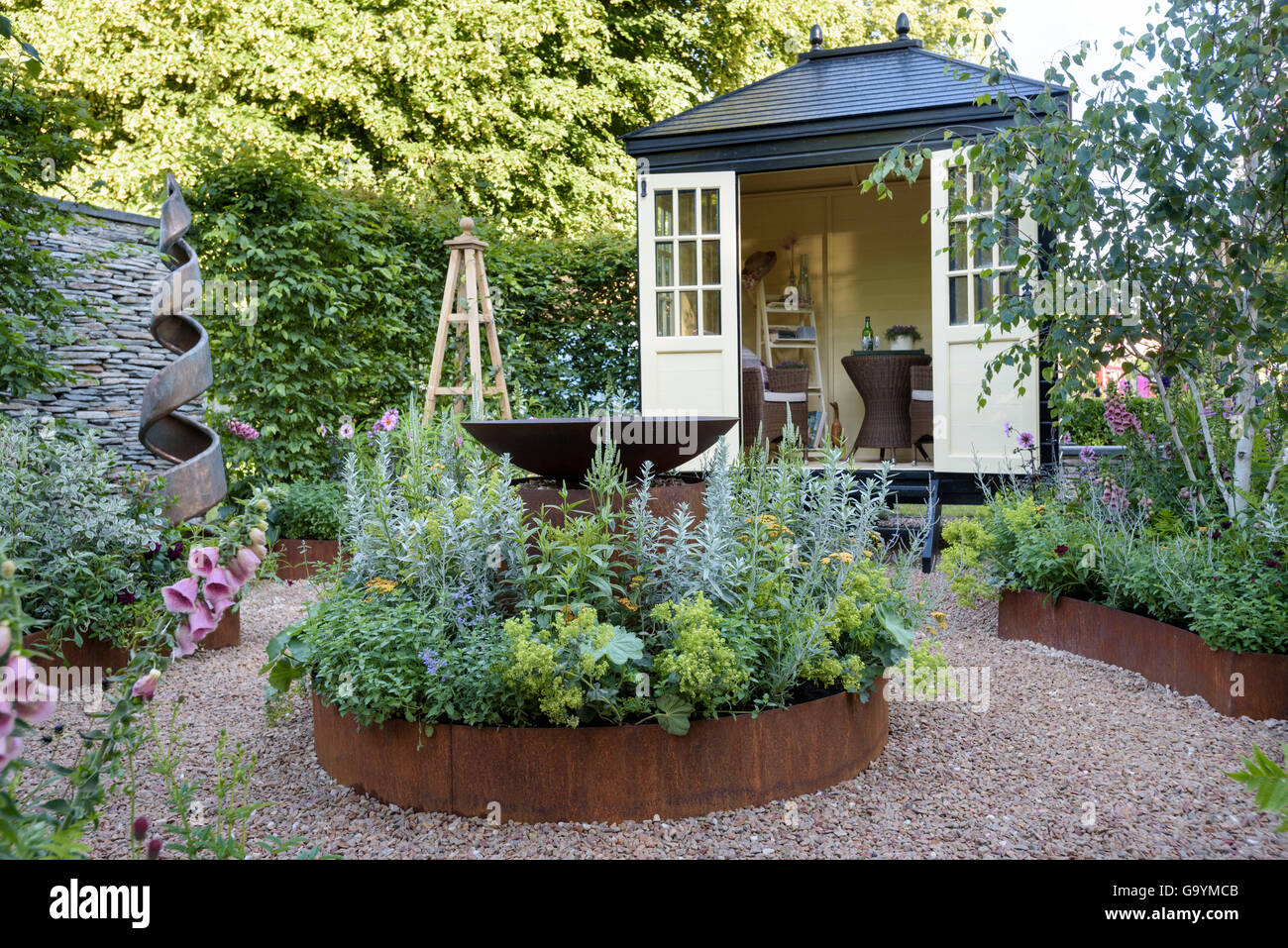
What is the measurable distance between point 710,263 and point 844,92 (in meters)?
1.37

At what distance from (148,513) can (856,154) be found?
14.1 feet

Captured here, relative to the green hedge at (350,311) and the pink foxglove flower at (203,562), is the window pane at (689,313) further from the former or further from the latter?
the pink foxglove flower at (203,562)

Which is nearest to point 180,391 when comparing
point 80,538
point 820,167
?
point 80,538

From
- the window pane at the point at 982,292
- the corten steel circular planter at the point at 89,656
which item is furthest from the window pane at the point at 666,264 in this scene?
the corten steel circular planter at the point at 89,656

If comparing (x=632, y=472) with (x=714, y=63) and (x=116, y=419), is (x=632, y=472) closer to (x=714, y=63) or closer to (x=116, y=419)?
(x=116, y=419)

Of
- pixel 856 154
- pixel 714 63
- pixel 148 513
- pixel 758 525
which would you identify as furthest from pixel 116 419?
pixel 714 63

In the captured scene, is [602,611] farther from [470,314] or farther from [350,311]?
[350,311]

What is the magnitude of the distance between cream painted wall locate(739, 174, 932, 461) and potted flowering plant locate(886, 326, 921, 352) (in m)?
0.89

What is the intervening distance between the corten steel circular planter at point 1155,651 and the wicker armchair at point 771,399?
271 centimetres

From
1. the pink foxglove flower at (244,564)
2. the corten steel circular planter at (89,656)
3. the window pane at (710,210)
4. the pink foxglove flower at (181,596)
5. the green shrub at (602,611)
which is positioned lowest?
the corten steel circular planter at (89,656)

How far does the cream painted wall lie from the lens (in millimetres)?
8656

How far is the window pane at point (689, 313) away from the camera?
20.7ft

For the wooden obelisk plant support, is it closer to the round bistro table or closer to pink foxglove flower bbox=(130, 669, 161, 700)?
the round bistro table
